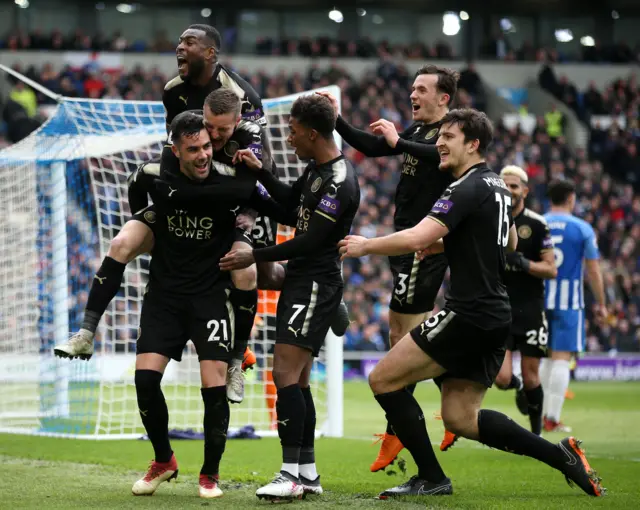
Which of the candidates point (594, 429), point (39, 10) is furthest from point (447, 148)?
point (39, 10)

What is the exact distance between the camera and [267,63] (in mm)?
28656

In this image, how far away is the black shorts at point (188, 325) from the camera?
6.04 metres

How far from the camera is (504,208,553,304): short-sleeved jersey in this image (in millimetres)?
9234

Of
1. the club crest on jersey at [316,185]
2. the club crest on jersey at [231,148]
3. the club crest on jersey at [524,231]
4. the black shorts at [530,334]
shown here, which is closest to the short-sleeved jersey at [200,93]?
the club crest on jersey at [231,148]

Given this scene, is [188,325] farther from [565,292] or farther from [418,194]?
[565,292]

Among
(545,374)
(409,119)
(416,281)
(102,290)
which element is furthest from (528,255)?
(409,119)

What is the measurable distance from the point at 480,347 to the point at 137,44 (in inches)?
955

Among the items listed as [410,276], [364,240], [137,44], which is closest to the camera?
[364,240]

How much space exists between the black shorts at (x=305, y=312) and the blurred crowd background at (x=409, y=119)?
13.8m

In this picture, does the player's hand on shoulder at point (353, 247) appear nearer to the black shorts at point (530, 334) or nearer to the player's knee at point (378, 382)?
the player's knee at point (378, 382)

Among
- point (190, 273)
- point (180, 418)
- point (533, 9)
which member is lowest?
point (180, 418)

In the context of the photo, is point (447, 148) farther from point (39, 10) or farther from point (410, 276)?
point (39, 10)

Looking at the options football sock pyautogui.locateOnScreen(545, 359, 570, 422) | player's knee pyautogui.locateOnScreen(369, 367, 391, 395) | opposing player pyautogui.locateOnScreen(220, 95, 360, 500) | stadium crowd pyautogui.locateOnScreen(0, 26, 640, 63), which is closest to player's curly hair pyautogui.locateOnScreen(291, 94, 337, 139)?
opposing player pyautogui.locateOnScreen(220, 95, 360, 500)

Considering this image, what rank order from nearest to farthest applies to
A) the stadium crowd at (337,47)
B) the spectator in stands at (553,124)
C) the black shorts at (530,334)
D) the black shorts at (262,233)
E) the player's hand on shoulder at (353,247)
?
the player's hand on shoulder at (353,247) < the black shorts at (262,233) < the black shorts at (530,334) < the stadium crowd at (337,47) < the spectator in stands at (553,124)
